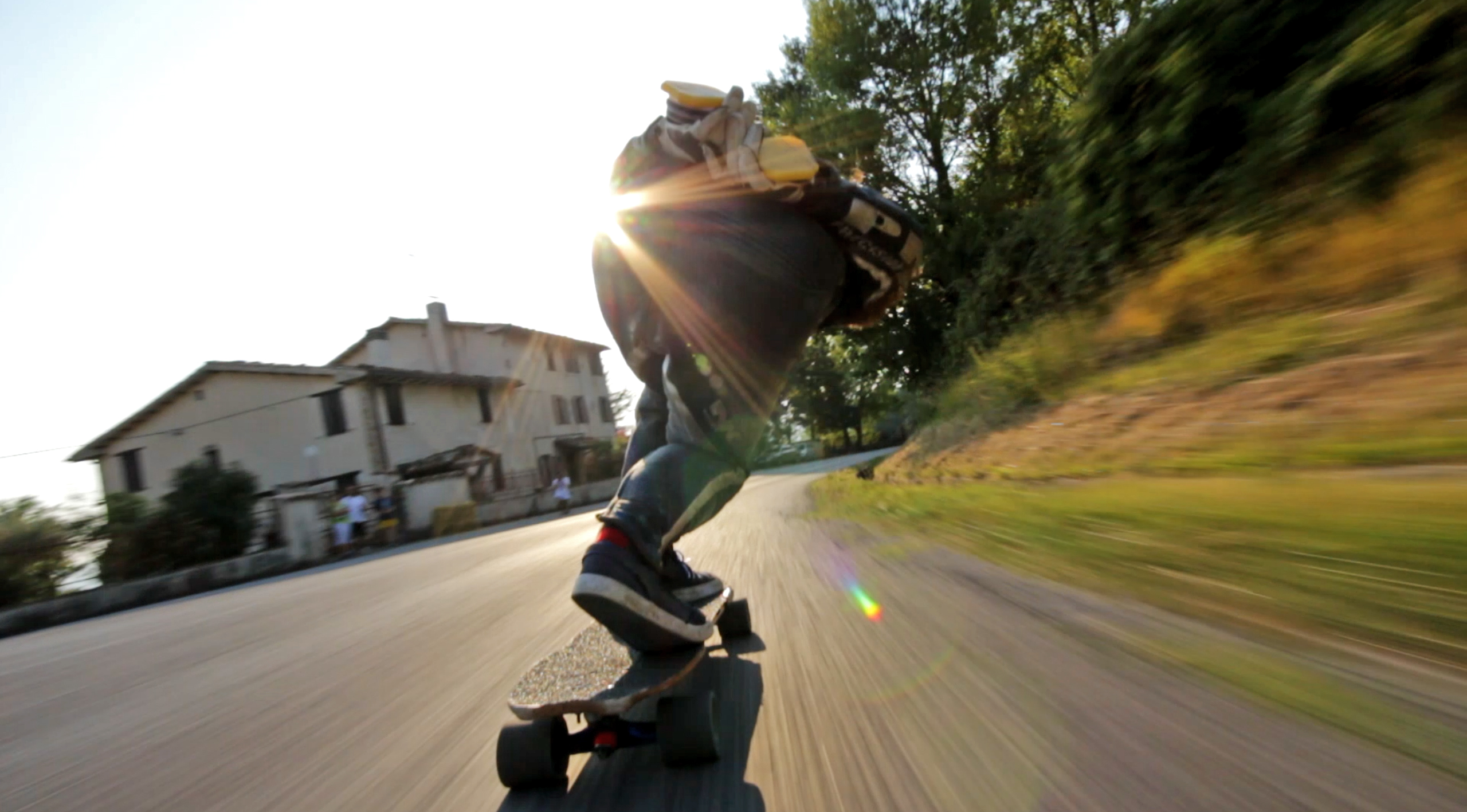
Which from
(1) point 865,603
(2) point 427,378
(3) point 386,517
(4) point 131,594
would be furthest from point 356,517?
(1) point 865,603

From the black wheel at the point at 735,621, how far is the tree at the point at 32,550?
19.8 m

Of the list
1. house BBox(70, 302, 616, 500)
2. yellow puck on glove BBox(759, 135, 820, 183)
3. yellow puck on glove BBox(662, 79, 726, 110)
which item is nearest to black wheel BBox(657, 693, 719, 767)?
yellow puck on glove BBox(759, 135, 820, 183)

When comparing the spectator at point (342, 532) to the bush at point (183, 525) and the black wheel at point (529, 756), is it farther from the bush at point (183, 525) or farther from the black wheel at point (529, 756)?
the black wheel at point (529, 756)

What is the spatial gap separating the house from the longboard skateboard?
31351mm

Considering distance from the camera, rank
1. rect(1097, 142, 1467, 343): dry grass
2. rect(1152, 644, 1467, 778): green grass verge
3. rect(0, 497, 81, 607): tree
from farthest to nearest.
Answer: rect(0, 497, 81, 607): tree < rect(1097, 142, 1467, 343): dry grass < rect(1152, 644, 1467, 778): green grass verge

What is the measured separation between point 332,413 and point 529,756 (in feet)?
116

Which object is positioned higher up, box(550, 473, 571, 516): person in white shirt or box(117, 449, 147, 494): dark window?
box(117, 449, 147, 494): dark window

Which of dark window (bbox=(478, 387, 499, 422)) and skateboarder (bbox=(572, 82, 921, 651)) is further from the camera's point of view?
dark window (bbox=(478, 387, 499, 422))

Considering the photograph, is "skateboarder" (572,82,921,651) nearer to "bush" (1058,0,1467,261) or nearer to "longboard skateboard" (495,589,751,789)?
"longboard skateboard" (495,589,751,789)

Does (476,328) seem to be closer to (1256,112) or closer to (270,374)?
(270,374)

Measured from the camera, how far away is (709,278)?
2406 mm

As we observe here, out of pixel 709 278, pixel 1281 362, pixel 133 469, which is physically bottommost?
pixel 1281 362

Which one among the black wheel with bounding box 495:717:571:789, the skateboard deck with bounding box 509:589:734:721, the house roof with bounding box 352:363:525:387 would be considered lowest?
the black wheel with bounding box 495:717:571:789

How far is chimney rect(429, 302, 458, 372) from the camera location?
135 ft
